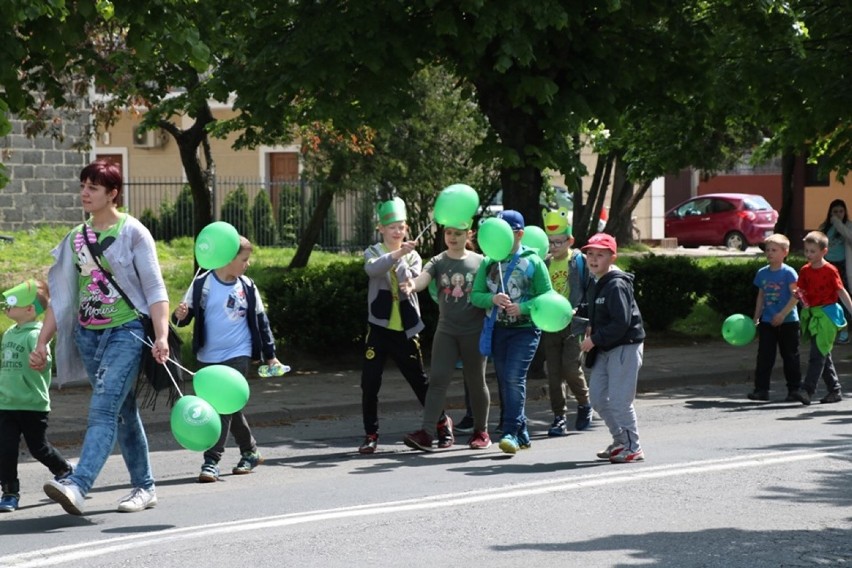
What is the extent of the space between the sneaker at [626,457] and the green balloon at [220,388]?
2797mm

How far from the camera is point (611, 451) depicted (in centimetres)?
948

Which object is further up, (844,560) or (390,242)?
(390,242)

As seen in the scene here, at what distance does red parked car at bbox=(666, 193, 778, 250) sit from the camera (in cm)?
4097

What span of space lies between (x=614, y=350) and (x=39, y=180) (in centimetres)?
1578

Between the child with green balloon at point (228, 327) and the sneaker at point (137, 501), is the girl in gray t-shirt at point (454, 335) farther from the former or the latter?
the sneaker at point (137, 501)

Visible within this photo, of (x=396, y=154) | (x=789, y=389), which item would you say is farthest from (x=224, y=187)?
(x=789, y=389)

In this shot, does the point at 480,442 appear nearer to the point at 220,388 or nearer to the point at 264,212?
the point at 220,388

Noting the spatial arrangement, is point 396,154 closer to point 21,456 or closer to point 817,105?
point 817,105

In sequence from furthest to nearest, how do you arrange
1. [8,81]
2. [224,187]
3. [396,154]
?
[224,187] → [396,154] → [8,81]

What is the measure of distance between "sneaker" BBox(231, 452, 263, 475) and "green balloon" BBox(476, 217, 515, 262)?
6.93 ft

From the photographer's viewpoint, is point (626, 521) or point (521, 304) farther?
point (521, 304)

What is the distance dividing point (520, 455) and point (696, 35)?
6.13 metres

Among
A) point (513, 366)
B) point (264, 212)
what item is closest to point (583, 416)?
point (513, 366)

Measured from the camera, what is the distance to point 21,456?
1016cm
